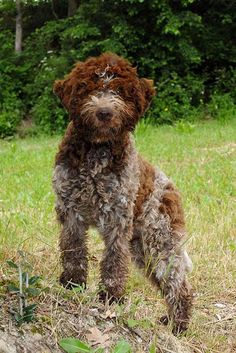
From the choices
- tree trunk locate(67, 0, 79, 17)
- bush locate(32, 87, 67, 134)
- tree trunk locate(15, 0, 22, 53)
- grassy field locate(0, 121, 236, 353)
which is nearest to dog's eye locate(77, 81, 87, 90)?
grassy field locate(0, 121, 236, 353)

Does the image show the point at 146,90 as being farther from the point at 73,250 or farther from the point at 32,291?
the point at 32,291

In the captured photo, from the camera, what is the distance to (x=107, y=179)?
393 centimetres

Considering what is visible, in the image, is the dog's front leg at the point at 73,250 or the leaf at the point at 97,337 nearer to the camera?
the leaf at the point at 97,337

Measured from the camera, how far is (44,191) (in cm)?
823

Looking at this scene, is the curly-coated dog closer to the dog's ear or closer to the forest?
the dog's ear

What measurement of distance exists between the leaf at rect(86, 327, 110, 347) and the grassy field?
3 centimetres

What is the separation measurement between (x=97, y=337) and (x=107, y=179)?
0.90 meters

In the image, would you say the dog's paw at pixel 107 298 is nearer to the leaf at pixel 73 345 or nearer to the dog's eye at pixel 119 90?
the leaf at pixel 73 345

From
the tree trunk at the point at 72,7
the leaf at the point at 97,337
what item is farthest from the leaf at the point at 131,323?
the tree trunk at the point at 72,7

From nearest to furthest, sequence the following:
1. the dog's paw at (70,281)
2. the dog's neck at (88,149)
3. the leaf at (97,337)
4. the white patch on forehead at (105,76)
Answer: the leaf at (97,337), the white patch on forehead at (105,76), the dog's neck at (88,149), the dog's paw at (70,281)

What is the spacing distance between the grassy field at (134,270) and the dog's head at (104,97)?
2.71ft

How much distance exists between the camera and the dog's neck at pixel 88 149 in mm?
3900

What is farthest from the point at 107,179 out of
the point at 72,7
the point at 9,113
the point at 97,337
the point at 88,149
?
the point at 72,7

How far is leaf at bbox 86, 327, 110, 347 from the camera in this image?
3.59m
